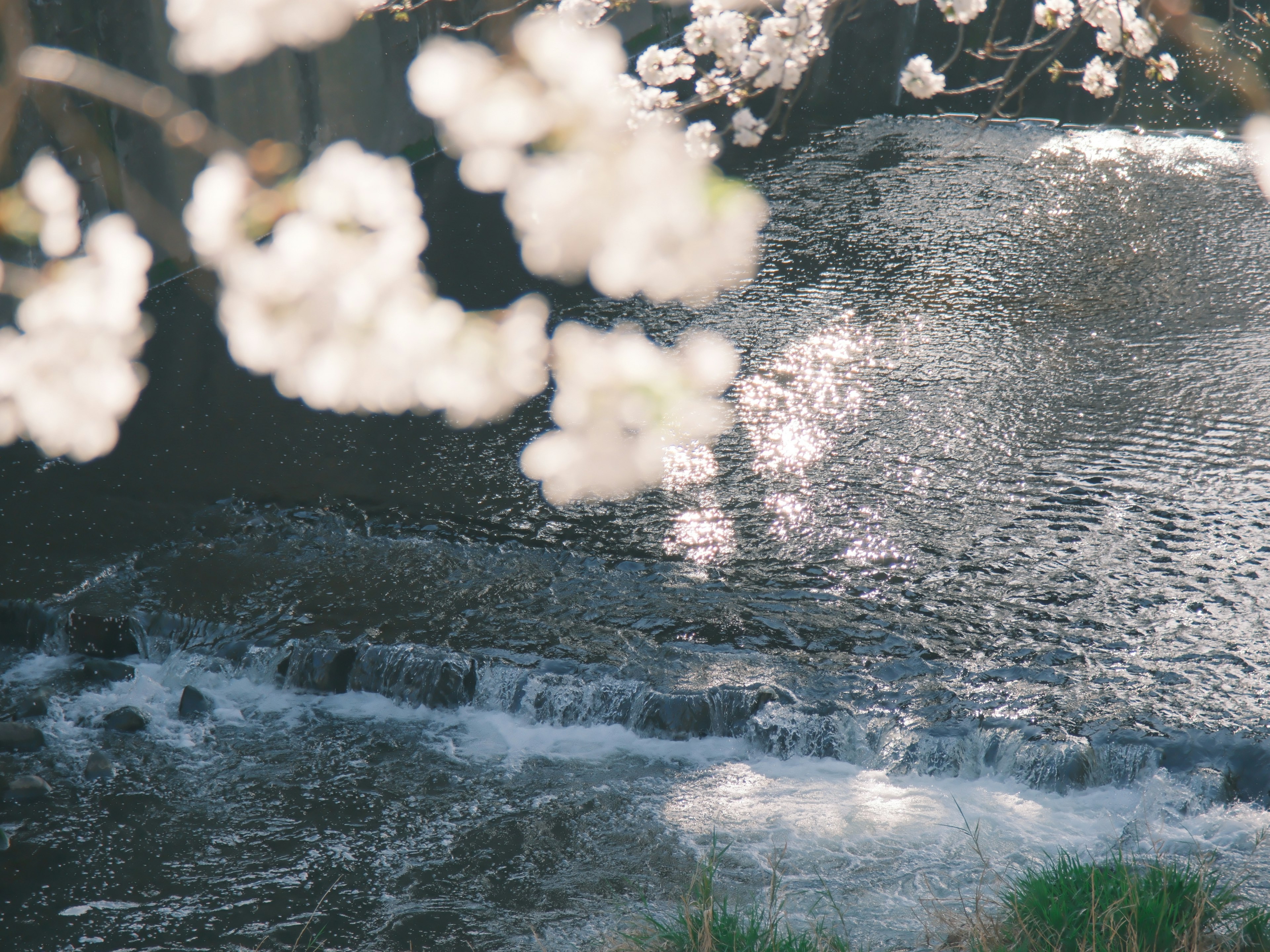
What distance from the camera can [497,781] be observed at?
6.33 meters

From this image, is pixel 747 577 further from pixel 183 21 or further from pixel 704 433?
pixel 183 21

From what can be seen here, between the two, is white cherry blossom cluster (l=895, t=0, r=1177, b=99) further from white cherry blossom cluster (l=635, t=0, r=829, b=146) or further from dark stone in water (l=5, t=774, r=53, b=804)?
dark stone in water (l=5, t=774, r=53, b=804)

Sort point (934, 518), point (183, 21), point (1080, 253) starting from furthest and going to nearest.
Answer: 1. point (1080, 253)
2. point (934, 518)
3. point (183, 21)

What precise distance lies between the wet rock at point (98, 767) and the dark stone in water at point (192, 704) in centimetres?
51

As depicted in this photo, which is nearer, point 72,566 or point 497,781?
point 497,781

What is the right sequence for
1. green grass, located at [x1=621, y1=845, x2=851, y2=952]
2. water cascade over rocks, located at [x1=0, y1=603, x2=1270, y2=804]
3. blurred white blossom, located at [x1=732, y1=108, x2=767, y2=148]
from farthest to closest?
water cascade over rocks, located at [x1=0, y1=603, x2=1270, y2=804]
blurred white blossom, located at [x1=732, y1=108, x2=767, y2=148]
green grass, located at [x1=621, y1=845, x2=851, y2=952]

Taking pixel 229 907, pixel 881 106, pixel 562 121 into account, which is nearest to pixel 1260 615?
pixel 229 907

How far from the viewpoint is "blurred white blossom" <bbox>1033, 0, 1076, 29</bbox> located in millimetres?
4500

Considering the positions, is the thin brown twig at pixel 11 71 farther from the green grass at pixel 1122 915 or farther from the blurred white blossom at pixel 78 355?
the green grass at pixel 1122 915

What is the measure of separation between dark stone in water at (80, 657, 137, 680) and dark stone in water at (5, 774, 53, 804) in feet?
3.40

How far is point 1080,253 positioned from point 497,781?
28.3ft

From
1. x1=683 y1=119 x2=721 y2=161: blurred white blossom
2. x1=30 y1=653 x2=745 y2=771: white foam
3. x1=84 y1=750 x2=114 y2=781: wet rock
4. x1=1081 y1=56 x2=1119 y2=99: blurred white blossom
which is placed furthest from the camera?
x1=30 y1=653 x2=745 y2=771: white foam

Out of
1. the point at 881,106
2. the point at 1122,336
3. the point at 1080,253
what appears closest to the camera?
the point at 1122,336

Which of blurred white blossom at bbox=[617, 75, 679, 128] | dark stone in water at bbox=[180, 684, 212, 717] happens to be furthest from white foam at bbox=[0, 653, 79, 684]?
blurred white blossom at bbox=[617, 75, 679, 128]
